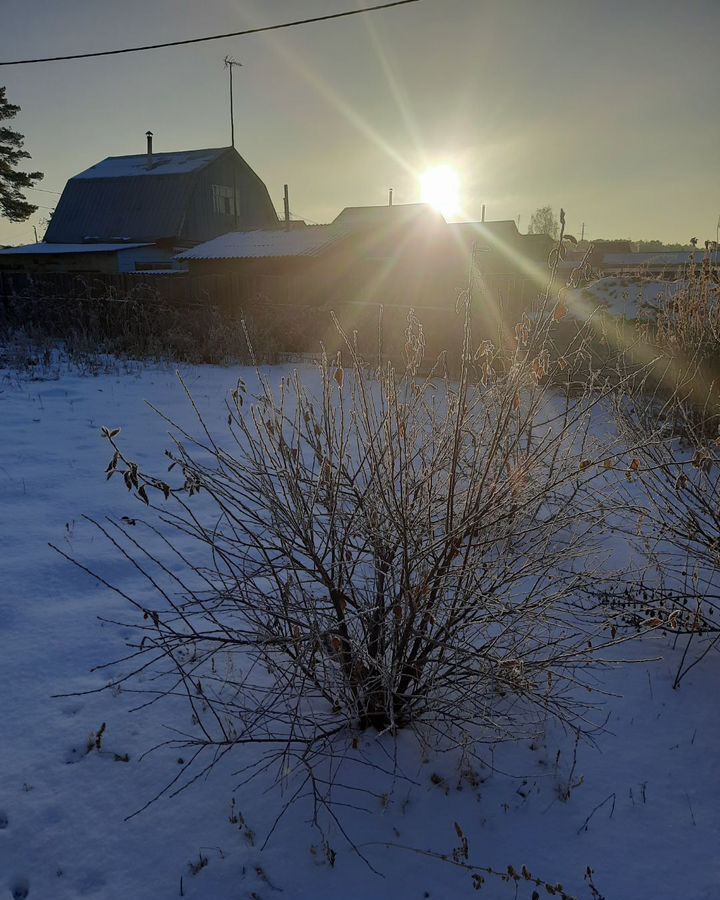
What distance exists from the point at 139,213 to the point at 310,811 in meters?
28.2

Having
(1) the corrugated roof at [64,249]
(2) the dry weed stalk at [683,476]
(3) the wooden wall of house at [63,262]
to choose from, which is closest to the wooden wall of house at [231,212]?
(1) the corrugated roof at [64,249]

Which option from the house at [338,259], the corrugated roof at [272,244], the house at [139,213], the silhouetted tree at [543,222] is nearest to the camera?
the house at [338,259]

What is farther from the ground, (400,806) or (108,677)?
(108,677)

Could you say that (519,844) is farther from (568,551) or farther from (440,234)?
(440,234)

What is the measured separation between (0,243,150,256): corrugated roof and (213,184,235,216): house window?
4.40 meters

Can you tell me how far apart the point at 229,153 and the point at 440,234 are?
11817 mm

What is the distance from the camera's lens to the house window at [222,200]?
90.4 ft

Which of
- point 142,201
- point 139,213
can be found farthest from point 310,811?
point 142,201

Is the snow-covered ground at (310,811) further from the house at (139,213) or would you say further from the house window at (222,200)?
the house window at (222,200)

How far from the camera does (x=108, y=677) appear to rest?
101 inches

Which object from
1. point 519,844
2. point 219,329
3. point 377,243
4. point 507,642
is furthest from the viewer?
point 377,243

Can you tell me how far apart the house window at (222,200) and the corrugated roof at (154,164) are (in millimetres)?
1247

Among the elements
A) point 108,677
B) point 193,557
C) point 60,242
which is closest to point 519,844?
point 108,677

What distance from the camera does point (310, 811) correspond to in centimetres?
208
